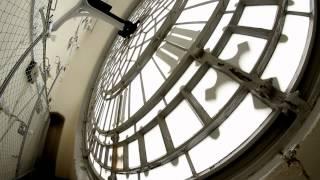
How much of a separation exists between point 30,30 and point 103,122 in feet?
5.51

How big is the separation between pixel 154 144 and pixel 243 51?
125cm

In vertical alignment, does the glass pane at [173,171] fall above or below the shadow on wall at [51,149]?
below

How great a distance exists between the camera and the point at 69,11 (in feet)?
14.5

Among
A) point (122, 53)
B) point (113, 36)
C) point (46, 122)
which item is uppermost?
point (113, 36)

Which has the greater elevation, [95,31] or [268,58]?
[95,31]

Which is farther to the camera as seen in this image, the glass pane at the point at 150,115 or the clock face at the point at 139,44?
the clock face at the point at 139,44

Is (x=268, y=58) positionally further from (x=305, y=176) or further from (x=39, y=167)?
(x=39, y=167)

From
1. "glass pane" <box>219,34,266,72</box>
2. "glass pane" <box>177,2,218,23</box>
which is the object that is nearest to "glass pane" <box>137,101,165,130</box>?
"glass pane" <box>219,34,266,72</box>

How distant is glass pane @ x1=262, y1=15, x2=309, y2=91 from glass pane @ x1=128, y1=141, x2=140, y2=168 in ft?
5.33

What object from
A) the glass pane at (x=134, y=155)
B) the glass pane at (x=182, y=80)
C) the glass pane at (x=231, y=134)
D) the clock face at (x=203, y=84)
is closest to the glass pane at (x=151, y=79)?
the clock face at (x=203, y=84)

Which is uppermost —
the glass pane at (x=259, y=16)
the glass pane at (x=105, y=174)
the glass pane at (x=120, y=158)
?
the glass pane at (x=259, y=16)

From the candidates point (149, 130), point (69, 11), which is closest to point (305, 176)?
point (149, 130)

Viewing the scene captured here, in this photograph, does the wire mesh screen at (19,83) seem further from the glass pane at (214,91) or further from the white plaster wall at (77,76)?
the glass pane at (214,91)

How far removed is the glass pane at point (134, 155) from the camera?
3.19 m
